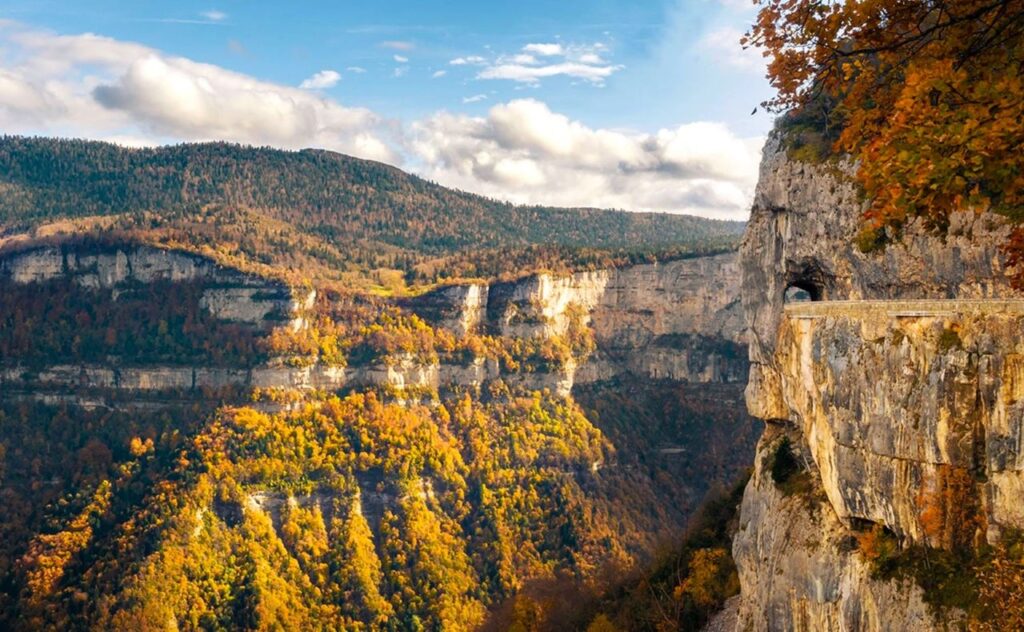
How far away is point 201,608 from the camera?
205ft

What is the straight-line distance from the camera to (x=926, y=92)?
282 inches

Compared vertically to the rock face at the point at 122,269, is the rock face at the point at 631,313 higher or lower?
lower

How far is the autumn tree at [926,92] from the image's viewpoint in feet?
22.9

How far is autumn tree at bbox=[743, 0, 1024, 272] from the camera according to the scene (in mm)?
6980

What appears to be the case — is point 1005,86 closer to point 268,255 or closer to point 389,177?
point 268,255

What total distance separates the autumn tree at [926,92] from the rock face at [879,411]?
3.95 m

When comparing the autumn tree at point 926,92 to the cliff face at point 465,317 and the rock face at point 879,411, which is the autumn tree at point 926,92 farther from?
the cliff face at point 465,317

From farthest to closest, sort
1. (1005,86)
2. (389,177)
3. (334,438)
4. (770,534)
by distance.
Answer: (389,177) → (334,438) → (770,534) → (1005,86)

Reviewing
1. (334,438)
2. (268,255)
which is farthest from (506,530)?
(268,255)

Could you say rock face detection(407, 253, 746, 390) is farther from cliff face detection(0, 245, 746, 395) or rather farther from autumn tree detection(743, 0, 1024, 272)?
autumn tree detection(743, 0, 1024, 272)

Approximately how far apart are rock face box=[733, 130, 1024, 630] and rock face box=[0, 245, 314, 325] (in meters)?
82.6

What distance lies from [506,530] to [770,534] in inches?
2505

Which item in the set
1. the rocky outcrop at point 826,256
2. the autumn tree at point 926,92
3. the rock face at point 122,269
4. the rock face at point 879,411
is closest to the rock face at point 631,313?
the rock face at point 122,269

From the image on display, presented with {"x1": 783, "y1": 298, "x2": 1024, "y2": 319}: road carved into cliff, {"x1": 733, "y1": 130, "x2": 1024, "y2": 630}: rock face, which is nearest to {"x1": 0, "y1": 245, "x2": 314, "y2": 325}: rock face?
{"x1": 733, "y1": 130, "x2": 1024, "y2": 630}: rock face
